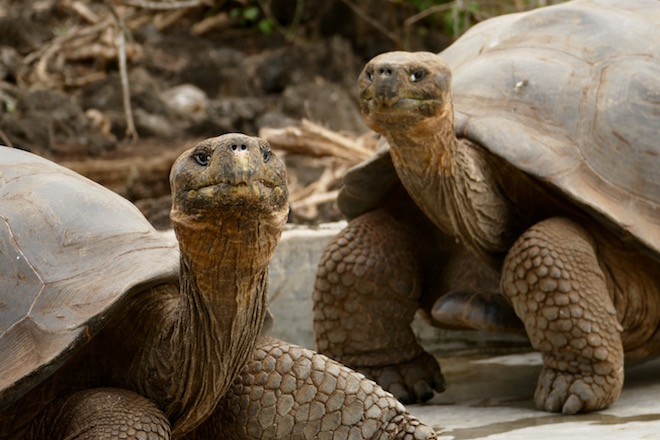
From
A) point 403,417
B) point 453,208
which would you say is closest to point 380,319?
point 453,208

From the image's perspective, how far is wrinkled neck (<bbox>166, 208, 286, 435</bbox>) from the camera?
93.3 inches

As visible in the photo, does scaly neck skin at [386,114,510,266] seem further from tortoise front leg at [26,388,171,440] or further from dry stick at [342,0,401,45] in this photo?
dry stick at [342,0,401,45]

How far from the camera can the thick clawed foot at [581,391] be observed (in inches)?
142

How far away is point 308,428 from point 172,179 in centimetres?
76

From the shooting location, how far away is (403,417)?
2.87 m

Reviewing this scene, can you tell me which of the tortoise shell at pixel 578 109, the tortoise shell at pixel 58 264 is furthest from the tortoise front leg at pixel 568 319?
the tortoise shell at pixel 58 264

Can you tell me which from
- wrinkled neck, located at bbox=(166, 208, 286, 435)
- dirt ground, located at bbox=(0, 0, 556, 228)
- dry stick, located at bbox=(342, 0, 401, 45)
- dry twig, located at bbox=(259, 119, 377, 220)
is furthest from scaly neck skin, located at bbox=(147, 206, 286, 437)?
dry stick, located at bbox=(342, 0, 401, 45)

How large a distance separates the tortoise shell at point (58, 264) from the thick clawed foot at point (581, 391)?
135cm

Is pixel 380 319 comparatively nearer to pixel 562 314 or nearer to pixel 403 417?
pixel 562 314

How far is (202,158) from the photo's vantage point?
232 centimetres

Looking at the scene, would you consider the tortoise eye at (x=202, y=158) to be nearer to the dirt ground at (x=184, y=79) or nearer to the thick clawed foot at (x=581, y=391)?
the thick clawed foot at (x=581, y=391)

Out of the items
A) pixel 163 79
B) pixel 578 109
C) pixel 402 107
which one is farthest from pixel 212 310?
pixel 163 79

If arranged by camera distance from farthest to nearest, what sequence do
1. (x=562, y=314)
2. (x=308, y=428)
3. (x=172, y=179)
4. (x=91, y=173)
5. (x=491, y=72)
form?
(x=91, y=173) → (x=491, y=72) → (x=562, y=314) → (x=308, y=428) → (x=172, y=179)

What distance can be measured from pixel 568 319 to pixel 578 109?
0.74m
